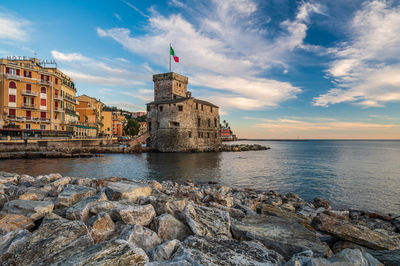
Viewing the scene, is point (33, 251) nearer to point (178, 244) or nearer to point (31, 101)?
point (178, 244)

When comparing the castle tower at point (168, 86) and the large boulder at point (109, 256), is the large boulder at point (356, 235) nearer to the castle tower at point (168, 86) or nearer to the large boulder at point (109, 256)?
the large boulder at point (109, 256)

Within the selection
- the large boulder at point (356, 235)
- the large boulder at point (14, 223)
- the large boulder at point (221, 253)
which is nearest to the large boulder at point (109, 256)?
the large boulder at point (221, 253)

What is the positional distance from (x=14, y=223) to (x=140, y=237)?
2.19 metres

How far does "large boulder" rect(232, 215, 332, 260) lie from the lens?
11.3 feet

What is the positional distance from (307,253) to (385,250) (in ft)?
7.39

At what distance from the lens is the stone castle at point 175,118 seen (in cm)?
4238

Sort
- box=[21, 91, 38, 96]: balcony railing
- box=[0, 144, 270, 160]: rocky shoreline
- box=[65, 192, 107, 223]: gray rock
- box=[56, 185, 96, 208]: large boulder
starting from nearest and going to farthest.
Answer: box=[65, 192, 107, 223]: gray rock
box=[56, 185, 96, 208]: large boulder
box=[0, 144, 270, 160]: rocky shoreline
box=[21, 91, 38, 96]: balcony railing

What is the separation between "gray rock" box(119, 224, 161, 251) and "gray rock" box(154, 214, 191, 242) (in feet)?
0.73

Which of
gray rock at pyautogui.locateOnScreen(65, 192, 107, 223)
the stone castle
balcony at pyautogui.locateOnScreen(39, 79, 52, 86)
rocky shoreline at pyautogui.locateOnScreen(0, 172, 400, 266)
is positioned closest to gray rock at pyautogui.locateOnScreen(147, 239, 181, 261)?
rocky shoreline at pyautogui.locateOnScreen(0, 172, 400, 266)

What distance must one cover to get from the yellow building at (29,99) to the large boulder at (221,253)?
43.5 m

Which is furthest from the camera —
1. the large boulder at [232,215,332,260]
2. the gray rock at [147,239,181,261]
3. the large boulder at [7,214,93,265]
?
the large boulder at [232,215,332,260]

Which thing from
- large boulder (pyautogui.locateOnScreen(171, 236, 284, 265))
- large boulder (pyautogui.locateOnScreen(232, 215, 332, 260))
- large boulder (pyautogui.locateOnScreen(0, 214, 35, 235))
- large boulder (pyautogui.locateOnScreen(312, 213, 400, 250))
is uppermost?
large boulder (pyautogui.locateOnScreen(0, 214, 35, 235))

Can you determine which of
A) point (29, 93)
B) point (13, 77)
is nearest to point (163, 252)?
point (29, 93)

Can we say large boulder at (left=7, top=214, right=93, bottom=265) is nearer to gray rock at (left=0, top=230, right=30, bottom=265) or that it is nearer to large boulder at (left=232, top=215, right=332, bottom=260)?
gray rock at (left=0, top=230, right=30, bottom=265)
